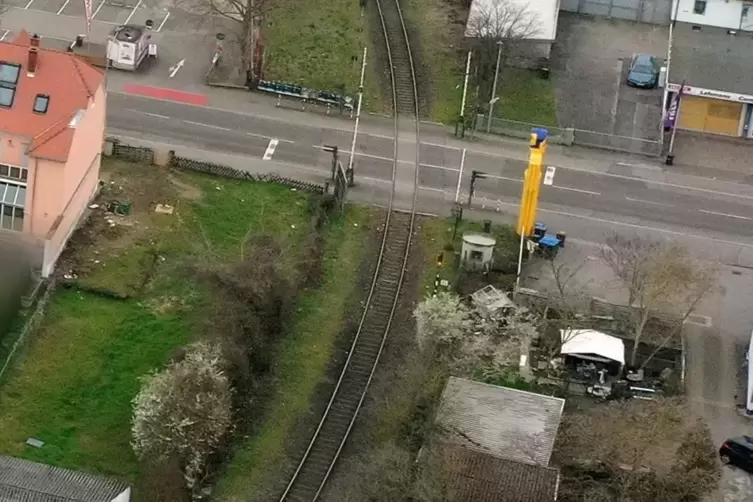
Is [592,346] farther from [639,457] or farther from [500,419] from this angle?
[639,457]

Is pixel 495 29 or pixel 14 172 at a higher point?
pixel 495 29

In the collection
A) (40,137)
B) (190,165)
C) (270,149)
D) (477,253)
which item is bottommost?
(477,253)

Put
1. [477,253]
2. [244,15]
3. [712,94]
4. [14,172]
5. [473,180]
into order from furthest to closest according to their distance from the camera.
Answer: [712,94] < [244,15] < [473,180] < [477,253] < [14,172]

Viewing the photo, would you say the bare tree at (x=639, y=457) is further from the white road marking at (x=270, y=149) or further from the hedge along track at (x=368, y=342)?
the white road marking at (x=270, y=149)

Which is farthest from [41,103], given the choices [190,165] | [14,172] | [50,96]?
[190,165]

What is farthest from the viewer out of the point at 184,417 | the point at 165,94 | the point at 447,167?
the point at 165,94

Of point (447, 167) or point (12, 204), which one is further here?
point (447, 167)
